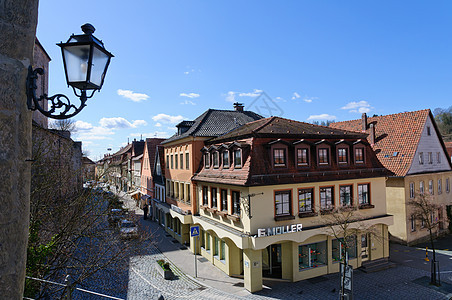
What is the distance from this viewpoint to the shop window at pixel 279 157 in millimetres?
15852

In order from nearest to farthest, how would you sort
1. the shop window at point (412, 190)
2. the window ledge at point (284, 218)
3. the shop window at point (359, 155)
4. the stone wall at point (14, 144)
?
the stone wall at point (14, 144) < the window ledge at point (284, 218) < the shop window at point (359, 155) < the shop window at point (412, 190)

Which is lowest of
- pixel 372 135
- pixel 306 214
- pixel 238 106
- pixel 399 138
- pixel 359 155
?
pixel 306 214

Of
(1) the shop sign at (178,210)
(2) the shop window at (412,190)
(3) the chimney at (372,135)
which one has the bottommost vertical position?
(1) the shop sign at (178,210)

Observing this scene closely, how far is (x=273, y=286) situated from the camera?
1554 cm

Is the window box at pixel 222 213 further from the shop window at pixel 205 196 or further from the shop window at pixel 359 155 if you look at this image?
the shop window at pixel 359 155

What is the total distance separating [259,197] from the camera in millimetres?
14906

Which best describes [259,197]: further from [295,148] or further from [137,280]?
[137,280]

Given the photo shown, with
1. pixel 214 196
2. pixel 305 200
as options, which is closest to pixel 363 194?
pixel 305 200

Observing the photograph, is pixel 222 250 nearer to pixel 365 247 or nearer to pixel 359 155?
pixel 365 247

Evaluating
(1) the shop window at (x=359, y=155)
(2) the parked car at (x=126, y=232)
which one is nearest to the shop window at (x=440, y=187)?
(1) the shop window at (x=359, y=155)

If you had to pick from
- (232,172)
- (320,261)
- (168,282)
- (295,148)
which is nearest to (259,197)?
(232,172)

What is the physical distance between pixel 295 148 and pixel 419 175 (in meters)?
15.4

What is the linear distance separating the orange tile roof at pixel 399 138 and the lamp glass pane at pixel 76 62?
1005 inches

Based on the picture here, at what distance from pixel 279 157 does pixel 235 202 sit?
3.55 metres
